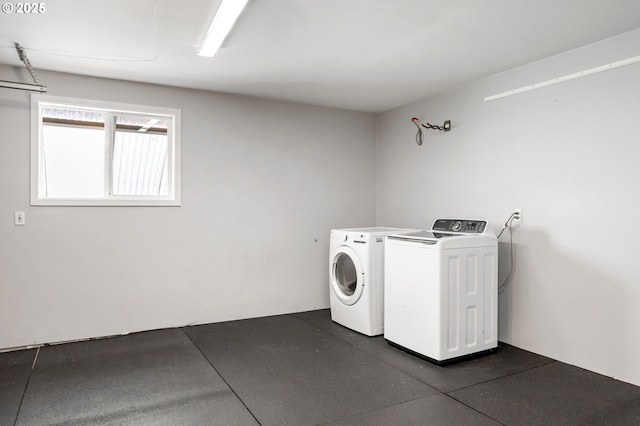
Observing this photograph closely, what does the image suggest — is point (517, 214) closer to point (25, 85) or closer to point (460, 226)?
point (460, 226)

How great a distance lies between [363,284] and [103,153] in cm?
278

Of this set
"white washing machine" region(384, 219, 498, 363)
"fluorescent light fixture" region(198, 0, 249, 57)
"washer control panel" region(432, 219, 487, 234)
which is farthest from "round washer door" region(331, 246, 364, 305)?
"fluorescent light fixture" region(198, 0, 249, 57)

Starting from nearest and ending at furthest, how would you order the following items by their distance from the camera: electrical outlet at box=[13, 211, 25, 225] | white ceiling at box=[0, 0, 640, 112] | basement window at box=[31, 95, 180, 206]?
white ceiling at box=[0, 0, 640, 112] < electrical outlet at box=[13, 211, 25, 225] < basement window at box=[31, 95, 180, 206]

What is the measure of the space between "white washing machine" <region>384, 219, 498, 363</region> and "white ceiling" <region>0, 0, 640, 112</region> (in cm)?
145

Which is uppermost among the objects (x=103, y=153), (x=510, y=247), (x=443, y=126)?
(x=443, y=126)

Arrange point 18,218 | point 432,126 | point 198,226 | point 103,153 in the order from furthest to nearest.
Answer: point 432,126 → point 198,226 → point 103,153 → point 18,218

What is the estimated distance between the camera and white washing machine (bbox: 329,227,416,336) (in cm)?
375

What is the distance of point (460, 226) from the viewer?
11.9 feet

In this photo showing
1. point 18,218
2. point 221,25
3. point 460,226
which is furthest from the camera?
point 460,226

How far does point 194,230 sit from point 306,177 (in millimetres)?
1417

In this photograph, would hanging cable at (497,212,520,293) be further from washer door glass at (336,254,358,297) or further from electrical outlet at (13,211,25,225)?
electrical outlet at (13,211,25,225)

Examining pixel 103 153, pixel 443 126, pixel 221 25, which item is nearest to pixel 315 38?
pixel 221 25

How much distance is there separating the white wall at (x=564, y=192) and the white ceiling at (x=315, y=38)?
0.30m

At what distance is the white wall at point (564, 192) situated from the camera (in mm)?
2729
